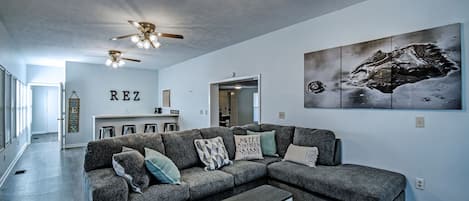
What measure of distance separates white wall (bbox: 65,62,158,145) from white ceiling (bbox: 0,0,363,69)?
2055mm

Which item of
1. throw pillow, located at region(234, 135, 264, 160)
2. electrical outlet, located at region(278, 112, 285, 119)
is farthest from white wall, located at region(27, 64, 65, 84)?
electrical outlet, located at region(278, 112, 285, 119)

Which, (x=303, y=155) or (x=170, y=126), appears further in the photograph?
(x=170, y=126)

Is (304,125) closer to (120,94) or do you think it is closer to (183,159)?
(183,159)

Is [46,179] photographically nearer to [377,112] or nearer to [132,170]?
[132,170]

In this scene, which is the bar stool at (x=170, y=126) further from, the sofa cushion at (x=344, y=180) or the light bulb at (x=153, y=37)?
the sofa cushion at (x=344, y=180)

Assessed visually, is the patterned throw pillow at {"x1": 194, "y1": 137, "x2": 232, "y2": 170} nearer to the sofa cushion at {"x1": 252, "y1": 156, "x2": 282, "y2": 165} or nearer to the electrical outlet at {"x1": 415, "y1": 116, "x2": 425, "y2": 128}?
the sofa cushion at {"x1": 252, "y1": 156, "x2": 282, "y2": 165}

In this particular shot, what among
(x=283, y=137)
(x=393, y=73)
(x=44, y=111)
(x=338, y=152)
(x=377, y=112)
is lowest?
(x=338, y=152)

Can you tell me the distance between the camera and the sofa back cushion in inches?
102

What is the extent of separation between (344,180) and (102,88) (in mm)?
7710

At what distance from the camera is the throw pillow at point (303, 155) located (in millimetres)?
3158

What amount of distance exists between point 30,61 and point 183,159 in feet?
23.4

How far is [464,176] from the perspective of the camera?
93.7 inches

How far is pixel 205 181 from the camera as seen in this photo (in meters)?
2.63

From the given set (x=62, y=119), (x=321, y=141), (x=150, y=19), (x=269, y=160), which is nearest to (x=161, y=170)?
(x=269, y=160)
